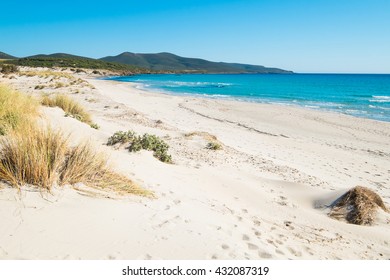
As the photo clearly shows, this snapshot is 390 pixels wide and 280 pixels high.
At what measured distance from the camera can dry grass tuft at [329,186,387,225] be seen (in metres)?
5.53

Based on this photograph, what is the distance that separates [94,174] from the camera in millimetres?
4641

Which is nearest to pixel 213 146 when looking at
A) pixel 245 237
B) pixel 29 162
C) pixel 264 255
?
pixel 245 237

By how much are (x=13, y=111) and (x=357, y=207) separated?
24.6 ft

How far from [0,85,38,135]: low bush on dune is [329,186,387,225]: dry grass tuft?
629 cm

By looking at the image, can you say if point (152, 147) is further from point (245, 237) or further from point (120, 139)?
point (245, 237)

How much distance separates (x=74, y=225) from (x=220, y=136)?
10140 mm

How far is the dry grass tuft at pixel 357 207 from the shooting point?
553 centimetres

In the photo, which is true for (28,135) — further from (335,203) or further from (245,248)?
(335,203)

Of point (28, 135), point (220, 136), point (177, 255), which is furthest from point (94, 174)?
point (220, 136)

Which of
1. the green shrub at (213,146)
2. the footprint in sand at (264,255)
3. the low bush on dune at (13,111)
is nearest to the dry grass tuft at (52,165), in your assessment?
the low bush on dune at (13,111)

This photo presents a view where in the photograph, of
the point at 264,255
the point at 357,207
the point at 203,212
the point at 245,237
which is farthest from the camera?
the point at 357,207

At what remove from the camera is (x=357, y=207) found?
5746 mm

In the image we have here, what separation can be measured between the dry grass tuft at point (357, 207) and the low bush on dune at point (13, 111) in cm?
629

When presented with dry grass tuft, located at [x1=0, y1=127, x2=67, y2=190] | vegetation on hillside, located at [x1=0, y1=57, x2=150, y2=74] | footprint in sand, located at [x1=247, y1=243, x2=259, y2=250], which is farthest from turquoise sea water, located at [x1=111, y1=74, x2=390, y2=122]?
vegetation on hillside, located at [x1=0, y1=57, x2=150, y2=74]
